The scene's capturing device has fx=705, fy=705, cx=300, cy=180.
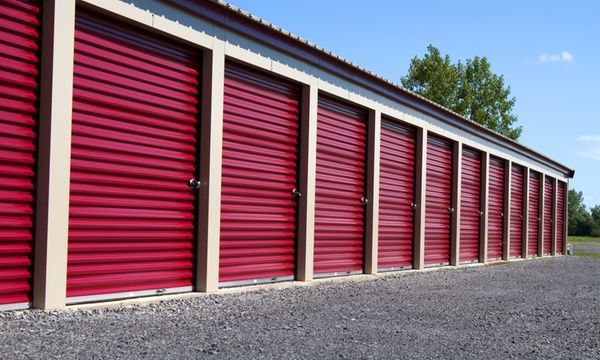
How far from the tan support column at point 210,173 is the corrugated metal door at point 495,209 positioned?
1469cm

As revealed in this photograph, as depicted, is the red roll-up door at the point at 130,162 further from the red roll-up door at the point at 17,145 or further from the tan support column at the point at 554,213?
the tan support column at the point at 554,213

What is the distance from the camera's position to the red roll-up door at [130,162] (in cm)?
812

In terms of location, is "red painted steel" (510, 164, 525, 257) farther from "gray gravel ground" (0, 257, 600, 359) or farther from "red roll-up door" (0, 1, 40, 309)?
"red roll-up door" (0, 1, 40, 309)

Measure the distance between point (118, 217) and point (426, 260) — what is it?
11.0 metres

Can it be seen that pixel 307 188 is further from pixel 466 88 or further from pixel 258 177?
pixel 466 88

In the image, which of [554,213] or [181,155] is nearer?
[181,155]

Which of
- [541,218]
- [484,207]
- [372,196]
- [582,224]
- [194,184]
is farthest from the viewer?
[582,224]

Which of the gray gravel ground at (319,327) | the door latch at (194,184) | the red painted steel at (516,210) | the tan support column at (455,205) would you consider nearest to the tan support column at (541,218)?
the red painted steel at (516,210)

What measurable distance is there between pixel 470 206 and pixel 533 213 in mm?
8086

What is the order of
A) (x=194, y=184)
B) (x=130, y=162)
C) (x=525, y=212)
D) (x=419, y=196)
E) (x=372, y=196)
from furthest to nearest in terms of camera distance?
(x=525, y=212) → (x=419, y=196) → (x=372, y=196) → (x=194, y=184) → (x=130, y=162)

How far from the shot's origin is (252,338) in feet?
20.9

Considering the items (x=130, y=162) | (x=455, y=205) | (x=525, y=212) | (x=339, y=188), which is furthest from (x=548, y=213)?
(x=130, y=162)

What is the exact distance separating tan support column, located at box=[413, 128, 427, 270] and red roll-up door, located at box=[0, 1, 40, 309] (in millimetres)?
11312

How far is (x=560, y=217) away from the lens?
32812 millimetres
